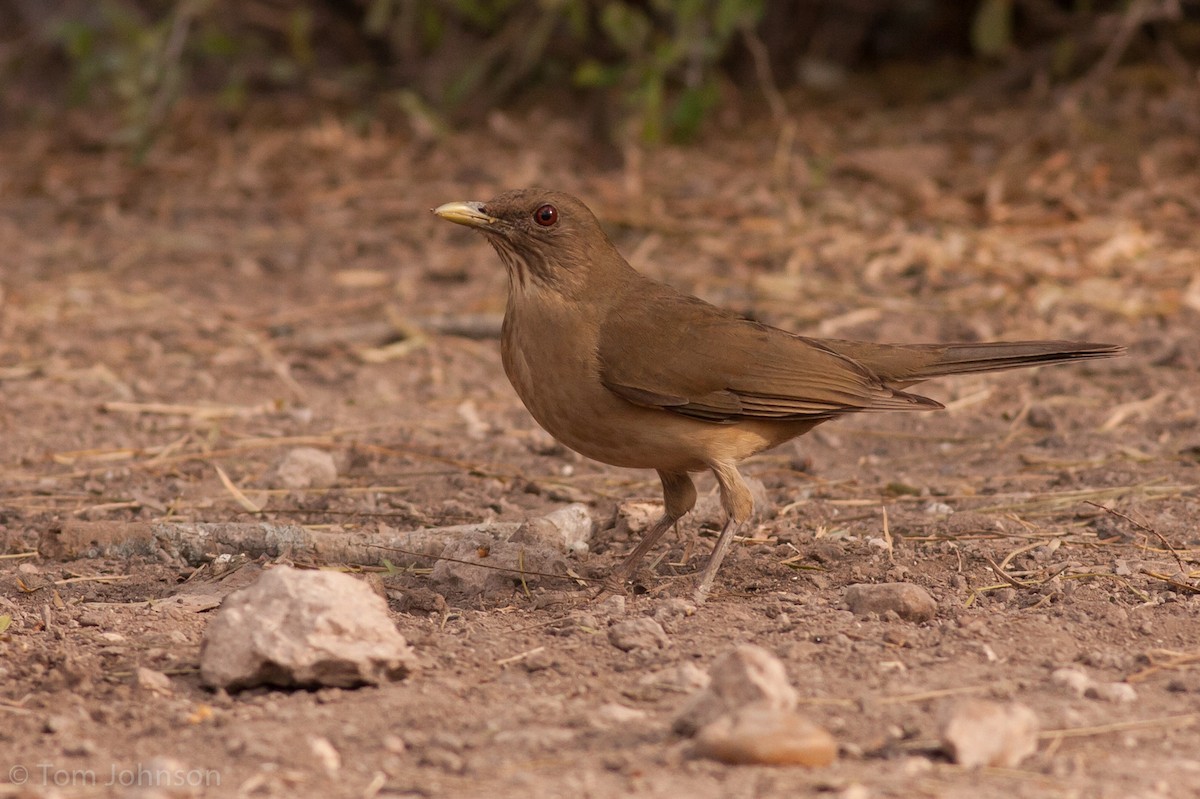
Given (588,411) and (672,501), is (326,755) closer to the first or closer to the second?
(588,411)

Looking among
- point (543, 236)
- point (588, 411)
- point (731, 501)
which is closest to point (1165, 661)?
point (731, 501)

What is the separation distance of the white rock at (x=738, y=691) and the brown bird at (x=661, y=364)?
127 centimetres

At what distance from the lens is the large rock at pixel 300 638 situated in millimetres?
3596

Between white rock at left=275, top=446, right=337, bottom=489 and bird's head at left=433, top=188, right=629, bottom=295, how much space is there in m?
1.26

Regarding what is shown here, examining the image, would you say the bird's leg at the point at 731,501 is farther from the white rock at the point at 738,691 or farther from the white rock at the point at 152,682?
the white rock at the point at 152,682

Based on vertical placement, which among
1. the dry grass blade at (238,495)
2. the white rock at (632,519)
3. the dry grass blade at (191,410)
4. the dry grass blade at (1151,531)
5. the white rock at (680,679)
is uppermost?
the dry grass blade at (1151,531)

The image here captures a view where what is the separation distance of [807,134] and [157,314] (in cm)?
501

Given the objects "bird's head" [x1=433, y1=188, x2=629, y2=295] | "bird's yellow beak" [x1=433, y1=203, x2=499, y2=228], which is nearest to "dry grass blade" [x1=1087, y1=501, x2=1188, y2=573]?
"bird's head" [x1=433, y1=188, x2=629, y2=295]

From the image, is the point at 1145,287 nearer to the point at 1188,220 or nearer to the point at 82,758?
the point at 1188,220

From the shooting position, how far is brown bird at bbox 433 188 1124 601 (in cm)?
484

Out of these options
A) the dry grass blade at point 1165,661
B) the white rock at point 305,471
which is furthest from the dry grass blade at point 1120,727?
the white rock at point 305,471

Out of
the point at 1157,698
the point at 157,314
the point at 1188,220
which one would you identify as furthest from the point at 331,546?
the point at 1188,220

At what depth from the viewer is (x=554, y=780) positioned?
10.1 feet

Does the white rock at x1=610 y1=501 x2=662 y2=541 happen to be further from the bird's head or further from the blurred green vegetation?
the blurred green vegetation
